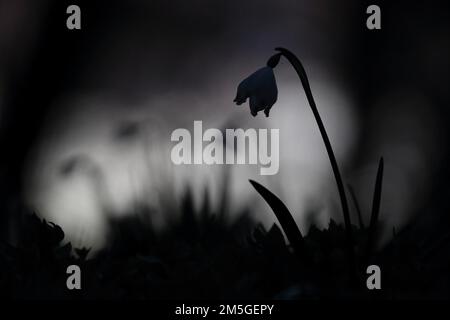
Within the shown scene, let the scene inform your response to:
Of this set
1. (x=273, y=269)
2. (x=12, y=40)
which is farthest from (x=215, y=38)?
(x=273, y=269)

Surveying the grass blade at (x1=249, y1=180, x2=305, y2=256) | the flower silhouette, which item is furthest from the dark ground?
the flower silhouette

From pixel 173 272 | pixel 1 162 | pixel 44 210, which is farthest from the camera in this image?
pixel 1 162

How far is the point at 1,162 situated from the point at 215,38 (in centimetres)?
41

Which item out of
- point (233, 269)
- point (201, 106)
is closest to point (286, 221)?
point (233, 269)

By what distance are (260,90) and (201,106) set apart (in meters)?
0.22

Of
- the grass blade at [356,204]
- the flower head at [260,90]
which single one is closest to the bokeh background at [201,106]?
the grass blade at [356,204]

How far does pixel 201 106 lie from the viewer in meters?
1.06

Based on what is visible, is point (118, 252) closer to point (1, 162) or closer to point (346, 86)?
point (1, 162)

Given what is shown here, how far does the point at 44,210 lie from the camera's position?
980mm

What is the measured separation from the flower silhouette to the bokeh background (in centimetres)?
13

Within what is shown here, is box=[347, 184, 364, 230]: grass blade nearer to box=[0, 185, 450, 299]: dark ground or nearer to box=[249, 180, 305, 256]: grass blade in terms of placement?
box=[0, 185, 450, 299]: dark ground

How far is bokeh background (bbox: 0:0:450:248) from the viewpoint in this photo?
3.28 ft

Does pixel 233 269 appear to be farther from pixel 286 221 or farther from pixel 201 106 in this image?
pixel 201 106

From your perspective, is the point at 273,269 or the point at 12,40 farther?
the point at 12,40
